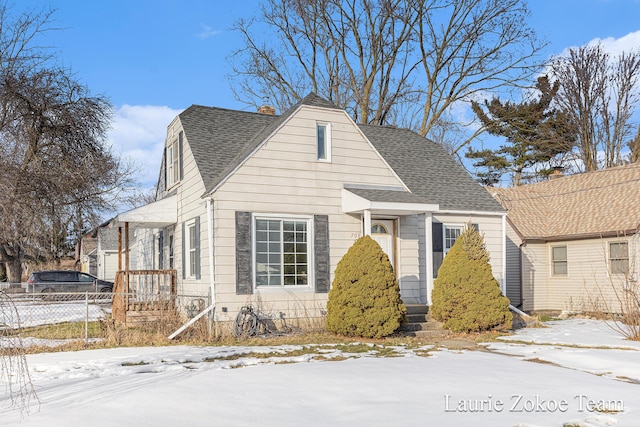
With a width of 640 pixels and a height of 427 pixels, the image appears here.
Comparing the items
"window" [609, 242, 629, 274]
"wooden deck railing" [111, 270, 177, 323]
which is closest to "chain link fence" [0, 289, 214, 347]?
"wooden deck railing" [111, 270, 177, 323]

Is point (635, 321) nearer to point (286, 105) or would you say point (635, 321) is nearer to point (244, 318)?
point (244, 318)

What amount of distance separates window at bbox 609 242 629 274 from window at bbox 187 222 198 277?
1171cm

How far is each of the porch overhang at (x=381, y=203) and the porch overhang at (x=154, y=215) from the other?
4.60 metres

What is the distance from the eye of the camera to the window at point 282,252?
42.9 feet

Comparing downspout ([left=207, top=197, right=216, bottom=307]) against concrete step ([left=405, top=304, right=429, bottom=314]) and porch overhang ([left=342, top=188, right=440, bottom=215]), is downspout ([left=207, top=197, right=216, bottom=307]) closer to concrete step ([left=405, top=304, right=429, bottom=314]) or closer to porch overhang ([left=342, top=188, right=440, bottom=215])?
porch overhang ([left=342, top=188, right=440, bottom=215])

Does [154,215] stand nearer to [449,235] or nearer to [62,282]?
[449,235]

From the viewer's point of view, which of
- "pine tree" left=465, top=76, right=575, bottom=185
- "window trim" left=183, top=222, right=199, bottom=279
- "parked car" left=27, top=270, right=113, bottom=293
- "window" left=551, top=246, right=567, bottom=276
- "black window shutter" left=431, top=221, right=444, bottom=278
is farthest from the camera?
"pine tree" left=465, top=76, right=575, bottom=185

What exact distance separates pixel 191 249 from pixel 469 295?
649 centimetres

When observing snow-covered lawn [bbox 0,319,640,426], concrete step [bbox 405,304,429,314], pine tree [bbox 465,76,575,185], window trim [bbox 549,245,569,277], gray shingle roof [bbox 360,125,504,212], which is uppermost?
pine tree [bbox 465,76,575,185]

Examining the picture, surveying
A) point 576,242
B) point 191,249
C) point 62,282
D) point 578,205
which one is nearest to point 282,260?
point 191,249

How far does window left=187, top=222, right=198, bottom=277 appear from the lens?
556 inches

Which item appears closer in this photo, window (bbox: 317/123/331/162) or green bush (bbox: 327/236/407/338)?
green bush (bbox: 327/236/407/338)

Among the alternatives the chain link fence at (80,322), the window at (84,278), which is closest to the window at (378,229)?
the chain link fence at (80,322)

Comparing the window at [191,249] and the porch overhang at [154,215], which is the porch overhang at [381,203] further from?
the porch overhang at [154,215]
